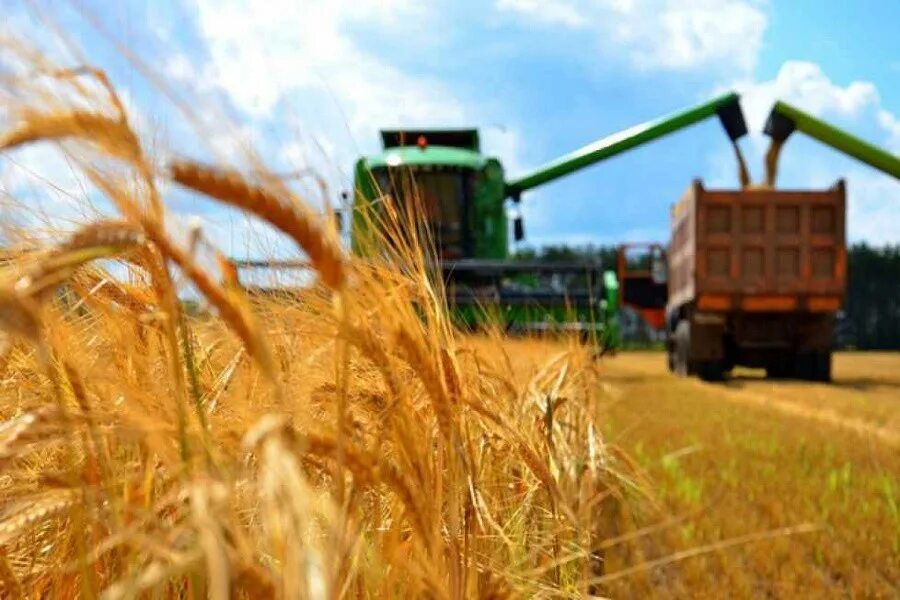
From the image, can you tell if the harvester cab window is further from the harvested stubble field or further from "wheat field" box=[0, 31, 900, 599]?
"wheat field" box=[0, 31, 900, 599]

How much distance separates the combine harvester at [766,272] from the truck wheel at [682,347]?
0.21m

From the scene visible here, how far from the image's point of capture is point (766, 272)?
12.1 m

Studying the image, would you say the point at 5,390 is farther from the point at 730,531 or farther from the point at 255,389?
the point at 730,531

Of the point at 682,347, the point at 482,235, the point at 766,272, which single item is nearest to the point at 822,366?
the point at 766,272

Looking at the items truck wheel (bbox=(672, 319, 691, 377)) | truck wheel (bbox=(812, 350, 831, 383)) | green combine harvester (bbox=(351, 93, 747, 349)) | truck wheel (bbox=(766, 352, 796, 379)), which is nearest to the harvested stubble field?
green combine harvester (bbox=(351, 93, 747, 349))

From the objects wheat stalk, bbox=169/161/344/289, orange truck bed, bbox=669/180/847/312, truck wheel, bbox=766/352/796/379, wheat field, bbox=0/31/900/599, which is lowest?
truck wheel, bbox=766/352/796/379

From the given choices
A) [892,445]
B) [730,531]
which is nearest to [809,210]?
[892,445]

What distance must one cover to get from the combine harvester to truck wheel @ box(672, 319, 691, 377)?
207 mm

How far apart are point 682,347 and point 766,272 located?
6.56ft

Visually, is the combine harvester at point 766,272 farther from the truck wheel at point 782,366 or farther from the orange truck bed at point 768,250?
the truck wheel at point 782,366

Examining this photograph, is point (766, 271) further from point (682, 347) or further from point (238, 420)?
point (238, 420)

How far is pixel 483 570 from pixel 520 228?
11.7 meters

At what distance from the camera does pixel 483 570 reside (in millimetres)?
1100

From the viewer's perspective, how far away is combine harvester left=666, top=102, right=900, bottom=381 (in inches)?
477
